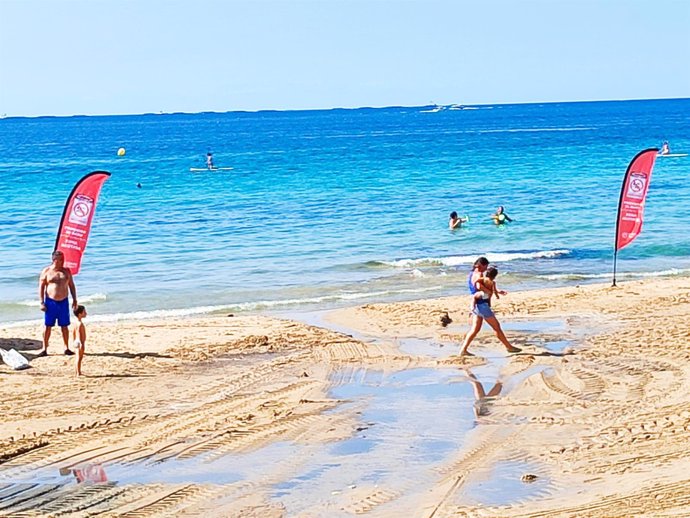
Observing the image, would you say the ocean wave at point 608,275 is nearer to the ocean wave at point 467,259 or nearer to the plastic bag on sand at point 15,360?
the ocean wave at point 467,259

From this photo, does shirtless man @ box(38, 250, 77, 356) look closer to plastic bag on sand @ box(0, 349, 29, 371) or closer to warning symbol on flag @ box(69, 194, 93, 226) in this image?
plastic bag on sand @ box(0, 349, 29, 371)

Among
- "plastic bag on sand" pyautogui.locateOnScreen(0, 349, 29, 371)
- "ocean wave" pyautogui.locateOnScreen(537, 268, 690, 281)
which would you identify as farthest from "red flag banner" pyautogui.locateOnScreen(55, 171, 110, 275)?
"ocean wave" pyautogui.locateOnScreen(537, 268, 690, 281)

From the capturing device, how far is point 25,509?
322 inches

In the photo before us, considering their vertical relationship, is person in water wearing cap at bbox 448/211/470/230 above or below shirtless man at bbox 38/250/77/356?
above

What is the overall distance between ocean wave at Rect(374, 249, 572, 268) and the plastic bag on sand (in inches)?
464

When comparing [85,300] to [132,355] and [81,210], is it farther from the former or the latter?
[132,355]

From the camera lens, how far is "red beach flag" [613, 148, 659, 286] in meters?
18.3

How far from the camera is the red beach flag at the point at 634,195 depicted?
18.3 metres

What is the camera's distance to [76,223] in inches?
596

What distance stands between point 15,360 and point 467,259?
1324 centimetres

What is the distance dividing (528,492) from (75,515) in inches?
139

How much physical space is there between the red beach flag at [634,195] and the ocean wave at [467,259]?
18.3 feet

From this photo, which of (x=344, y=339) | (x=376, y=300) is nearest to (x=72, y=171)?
(x=376, y=300)

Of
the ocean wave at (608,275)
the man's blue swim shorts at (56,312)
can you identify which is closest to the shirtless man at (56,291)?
the man's blue swim shorts at (56,312)
